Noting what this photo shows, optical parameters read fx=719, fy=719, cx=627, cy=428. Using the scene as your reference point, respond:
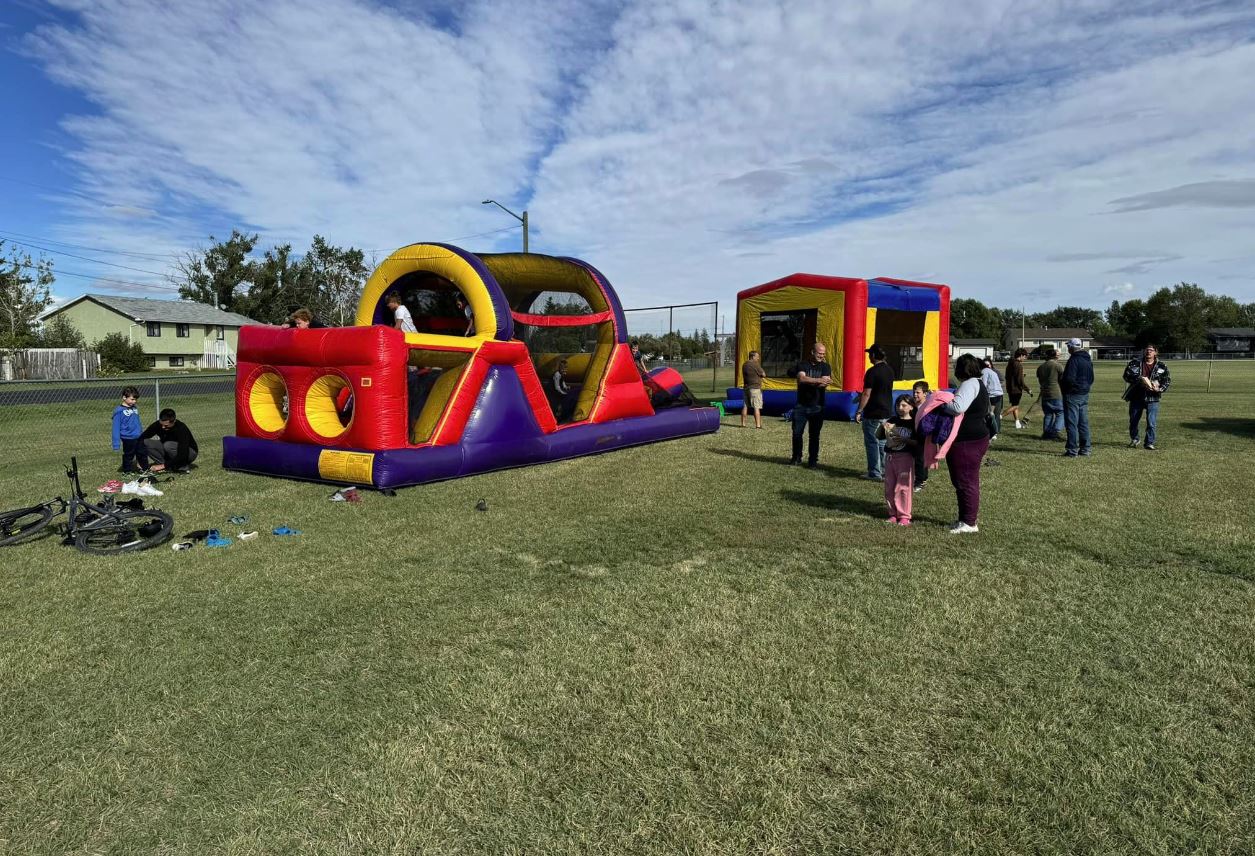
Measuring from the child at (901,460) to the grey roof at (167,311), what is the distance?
4458 centimetres

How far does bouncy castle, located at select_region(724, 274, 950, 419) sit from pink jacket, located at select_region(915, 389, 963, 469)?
8.27m

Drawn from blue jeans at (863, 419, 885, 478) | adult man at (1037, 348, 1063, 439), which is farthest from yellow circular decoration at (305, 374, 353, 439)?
adult man at (1037, 348, 1063, 439)

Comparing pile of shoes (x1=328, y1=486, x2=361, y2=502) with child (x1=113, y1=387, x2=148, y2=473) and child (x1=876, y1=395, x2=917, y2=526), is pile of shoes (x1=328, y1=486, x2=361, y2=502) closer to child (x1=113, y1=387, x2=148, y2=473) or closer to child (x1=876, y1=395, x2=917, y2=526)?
child (x1=113, y1=387, x2=148, y2=473)

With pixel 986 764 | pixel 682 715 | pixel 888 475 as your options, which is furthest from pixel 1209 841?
pixel 888 475

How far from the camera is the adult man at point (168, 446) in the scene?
8.91 metres

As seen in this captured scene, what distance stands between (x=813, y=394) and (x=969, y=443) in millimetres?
3212

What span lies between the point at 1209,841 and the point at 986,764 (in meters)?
0.69

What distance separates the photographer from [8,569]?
525 centimetres

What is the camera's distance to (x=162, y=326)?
150 ft

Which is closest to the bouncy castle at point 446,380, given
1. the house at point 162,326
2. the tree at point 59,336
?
the tree at point 59,336

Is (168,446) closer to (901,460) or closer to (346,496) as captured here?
(346,496)

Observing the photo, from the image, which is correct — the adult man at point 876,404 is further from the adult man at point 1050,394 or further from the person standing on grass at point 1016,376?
the adult man at point 1050,394

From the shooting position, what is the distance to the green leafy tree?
3747cm

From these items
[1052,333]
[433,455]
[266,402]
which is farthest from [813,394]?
[1052,333]
